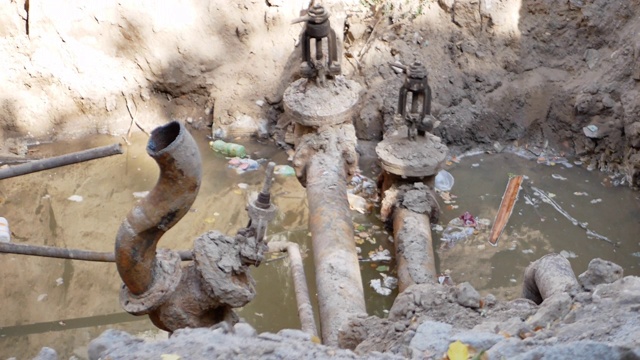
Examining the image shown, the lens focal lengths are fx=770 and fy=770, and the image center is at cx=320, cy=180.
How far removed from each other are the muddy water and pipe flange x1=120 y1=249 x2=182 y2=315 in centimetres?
229

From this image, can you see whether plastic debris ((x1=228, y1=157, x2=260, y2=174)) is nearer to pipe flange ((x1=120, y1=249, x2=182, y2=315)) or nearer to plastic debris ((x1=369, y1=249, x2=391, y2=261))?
plastic debris ((x1=369, y1=249, x2=391, y2=261))

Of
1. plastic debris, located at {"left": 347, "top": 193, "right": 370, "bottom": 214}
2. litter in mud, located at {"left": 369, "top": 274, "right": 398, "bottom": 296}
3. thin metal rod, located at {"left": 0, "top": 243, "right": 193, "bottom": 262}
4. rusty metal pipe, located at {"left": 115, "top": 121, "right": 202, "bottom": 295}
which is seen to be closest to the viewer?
rusty metal pipe, located at {"left": 115, "top": 121, "right": 202, "bottom": 295}

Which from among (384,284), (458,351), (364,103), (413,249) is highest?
(458,351)

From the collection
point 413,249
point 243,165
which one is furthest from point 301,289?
point 243,165

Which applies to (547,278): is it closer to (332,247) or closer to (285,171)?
(332,247)

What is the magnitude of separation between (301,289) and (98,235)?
2.57 metres

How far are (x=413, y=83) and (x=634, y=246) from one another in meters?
2.44

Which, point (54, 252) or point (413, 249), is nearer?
point (54, 252)

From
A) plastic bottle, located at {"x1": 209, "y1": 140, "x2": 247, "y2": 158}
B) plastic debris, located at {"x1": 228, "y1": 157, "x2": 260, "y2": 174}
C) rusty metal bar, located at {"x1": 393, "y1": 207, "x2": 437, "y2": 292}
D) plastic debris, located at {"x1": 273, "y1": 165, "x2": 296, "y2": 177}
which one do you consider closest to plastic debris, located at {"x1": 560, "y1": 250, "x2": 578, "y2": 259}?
rusty metal bar, located at {"x1": 393, "y1": 207, "x2": 437, "y2": 292}

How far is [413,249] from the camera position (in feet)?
19.0

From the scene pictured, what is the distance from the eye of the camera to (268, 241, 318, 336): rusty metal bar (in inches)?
180

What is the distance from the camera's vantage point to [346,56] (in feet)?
26.9

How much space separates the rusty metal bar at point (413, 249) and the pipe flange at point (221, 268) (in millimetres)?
2138

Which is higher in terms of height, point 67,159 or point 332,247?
point 67,159
